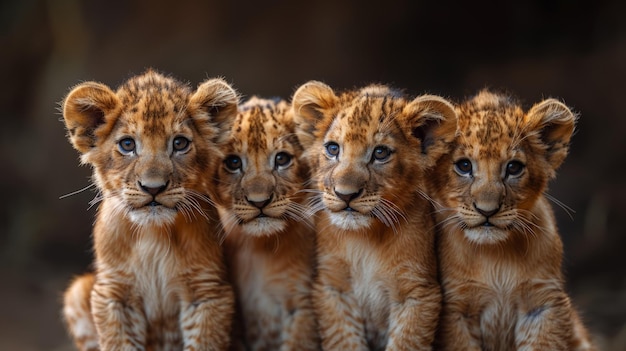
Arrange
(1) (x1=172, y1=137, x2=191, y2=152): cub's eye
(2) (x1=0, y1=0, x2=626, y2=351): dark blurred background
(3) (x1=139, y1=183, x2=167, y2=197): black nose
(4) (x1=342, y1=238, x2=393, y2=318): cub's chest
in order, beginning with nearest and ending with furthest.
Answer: (3) (x1=139, y1=183, x2=167, y2=197): black nose
(1) (x1=172, y1=137, x2=191, y2=152): cub's eye
(4) (x1=342, y1=238, x2=393, y2=318): cub's chest
(2) (x1=0, y1=0, x2=626, y2=351): dark blurred background

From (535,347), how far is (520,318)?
195mm

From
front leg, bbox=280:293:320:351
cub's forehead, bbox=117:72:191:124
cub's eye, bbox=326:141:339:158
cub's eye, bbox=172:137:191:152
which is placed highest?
cub's forehead, bbox=117:72:191:124

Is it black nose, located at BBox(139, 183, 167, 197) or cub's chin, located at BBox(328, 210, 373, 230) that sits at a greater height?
black nose, located at BBox(139, 183, 167, 197)

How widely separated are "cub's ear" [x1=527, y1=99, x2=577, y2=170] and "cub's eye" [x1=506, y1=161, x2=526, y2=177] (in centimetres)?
23

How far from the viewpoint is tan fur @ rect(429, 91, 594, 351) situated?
194 inches

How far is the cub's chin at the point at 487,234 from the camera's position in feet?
16.0

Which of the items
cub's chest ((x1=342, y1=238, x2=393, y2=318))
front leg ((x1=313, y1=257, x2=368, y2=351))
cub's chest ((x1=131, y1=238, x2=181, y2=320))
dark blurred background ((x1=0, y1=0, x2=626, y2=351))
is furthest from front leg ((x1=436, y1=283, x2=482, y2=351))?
dark blurred background ((x1=0, y1=0, x2=626, y2=351))

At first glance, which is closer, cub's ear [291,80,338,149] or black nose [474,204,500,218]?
black nose [474,204,500,218]

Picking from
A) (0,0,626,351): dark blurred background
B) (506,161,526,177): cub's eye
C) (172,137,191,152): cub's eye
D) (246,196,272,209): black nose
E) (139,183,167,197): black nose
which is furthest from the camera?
(0,0,626,351): dark blurred background

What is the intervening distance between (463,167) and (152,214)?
1808 millimetres

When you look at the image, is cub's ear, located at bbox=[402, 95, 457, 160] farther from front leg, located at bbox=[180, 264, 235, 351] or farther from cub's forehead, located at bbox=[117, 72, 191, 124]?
front leg, located at bbox=[180, 264, 235, 351]

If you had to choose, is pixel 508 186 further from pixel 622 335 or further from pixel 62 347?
pixel 62 347

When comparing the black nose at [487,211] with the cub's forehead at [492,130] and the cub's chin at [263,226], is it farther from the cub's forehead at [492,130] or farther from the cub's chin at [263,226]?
the cub's chin at [263,226]

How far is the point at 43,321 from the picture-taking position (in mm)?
9508
